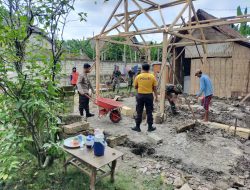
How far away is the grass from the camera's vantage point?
339 centimetres

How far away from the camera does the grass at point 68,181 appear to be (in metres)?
3.39

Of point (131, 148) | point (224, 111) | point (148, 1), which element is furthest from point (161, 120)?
point (148, 1)

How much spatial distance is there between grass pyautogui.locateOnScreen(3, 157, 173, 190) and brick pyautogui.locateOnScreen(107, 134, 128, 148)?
44.6 inches

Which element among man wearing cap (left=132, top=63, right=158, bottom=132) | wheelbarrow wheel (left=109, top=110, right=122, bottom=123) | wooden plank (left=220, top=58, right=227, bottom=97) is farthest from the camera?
wooden plank (left=220, top=58, right=227, bottom=97)

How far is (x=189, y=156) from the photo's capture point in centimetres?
467

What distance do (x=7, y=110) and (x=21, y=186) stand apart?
1240 mm

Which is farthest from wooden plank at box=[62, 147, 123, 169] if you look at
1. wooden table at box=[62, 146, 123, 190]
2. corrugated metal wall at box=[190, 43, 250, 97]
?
corrugated metal wall at box=[190, 43, 250, 97]

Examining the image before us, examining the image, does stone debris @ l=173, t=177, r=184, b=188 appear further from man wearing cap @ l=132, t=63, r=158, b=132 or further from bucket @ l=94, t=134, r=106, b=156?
man wearing cap @ l=132, t=63, r=158, b=132

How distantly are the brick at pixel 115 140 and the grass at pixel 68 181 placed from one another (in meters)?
1.13

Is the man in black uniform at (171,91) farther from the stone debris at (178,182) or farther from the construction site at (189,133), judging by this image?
the stone debris at (178,182)

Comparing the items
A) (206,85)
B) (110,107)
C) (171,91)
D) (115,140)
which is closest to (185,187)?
(115,140)

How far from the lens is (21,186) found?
133 inches

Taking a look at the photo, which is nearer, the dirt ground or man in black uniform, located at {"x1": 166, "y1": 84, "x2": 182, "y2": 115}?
the dirt ground

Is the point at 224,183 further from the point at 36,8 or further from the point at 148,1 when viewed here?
the point at 148,1
